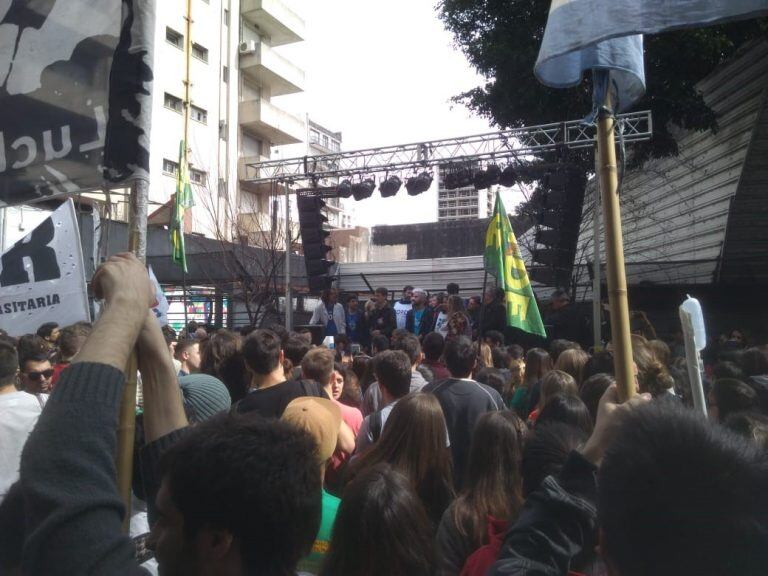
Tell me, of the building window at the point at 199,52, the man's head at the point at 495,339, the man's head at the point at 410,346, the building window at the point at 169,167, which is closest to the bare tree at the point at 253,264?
the building window at the point at 169,167

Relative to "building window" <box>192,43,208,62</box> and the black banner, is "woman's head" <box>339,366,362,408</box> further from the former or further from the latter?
"building window" <box>192,43,208,62</box>

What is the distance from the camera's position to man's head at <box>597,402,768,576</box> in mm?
1230

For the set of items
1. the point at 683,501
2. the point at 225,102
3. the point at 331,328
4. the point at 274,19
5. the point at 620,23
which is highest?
the point at 274,19

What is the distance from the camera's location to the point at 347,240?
152ft

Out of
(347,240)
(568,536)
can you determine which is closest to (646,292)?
(568,536)

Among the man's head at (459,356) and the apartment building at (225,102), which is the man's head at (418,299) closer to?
the man's head at (459,356)

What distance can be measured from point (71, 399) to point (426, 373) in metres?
4.99

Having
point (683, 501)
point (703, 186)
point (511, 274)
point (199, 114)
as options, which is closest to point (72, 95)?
point (683, 501)

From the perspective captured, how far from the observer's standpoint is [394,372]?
15.1ft

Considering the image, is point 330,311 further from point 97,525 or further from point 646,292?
point 97,525

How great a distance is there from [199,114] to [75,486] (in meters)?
29.8

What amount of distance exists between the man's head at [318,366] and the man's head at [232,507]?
3349mm

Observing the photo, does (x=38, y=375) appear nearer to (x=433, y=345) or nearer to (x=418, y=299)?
(x=433, y=345)

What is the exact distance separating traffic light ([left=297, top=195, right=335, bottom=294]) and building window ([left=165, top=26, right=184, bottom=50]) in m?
15.2
